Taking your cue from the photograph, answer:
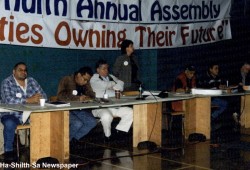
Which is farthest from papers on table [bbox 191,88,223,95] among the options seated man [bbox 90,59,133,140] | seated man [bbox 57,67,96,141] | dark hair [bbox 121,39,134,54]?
seated man [bbox 57,67,96,141]

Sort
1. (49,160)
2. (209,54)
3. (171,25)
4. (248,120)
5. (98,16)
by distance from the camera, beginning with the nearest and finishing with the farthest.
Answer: (49,160)
(98,16)
(248,120)
(171,25)
(209,54)

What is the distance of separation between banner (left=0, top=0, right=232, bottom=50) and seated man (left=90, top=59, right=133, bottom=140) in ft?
2.35

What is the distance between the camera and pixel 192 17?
9781 millimetres

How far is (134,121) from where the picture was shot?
6914 mm

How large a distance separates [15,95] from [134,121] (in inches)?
72.7

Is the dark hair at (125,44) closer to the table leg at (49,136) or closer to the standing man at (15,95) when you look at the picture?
the standing man at (15,95)

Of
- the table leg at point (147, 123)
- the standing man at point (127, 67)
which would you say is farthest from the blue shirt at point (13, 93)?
the standing man at point (127, 67)

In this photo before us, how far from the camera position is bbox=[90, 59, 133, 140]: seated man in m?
7.35

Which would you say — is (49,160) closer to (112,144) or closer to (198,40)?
(112,144)

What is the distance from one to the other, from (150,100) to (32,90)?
1795 millimetres

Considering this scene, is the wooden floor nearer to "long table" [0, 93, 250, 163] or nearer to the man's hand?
"long table" [0, 93, 250, 163]

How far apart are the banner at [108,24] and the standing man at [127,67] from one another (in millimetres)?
436

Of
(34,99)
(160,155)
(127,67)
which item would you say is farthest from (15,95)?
(127,67)

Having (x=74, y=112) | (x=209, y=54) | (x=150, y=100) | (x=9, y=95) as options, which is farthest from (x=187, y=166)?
(x=209, y=54)
